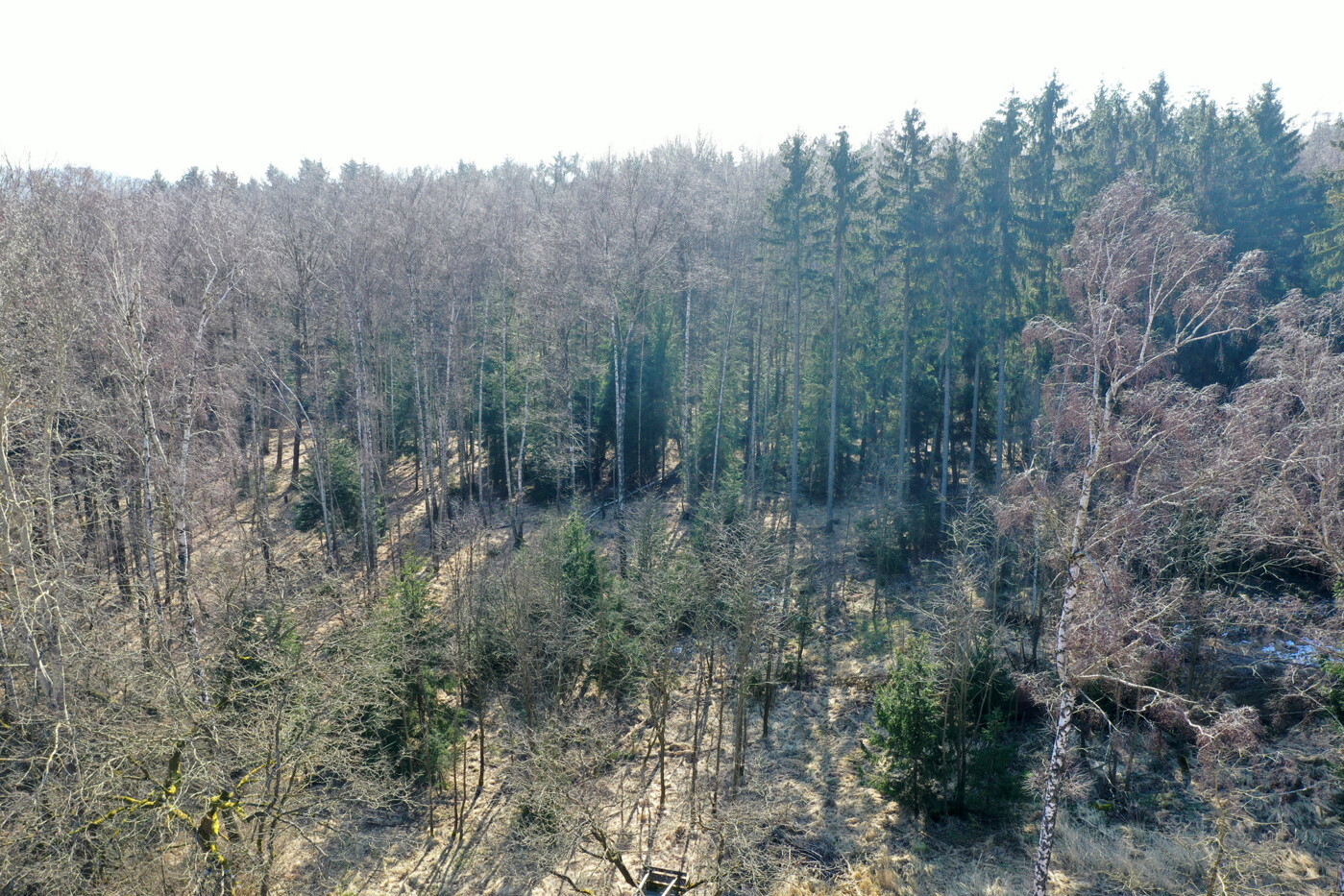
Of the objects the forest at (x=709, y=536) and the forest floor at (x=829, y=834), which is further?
the forest floor at (x=829, y=834)

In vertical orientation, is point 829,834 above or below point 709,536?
below

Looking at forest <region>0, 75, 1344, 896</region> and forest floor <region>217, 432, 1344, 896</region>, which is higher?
forest <region>0, 75, 1344, 896</region>

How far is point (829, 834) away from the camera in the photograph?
17.0m

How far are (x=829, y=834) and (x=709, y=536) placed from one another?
8.90 m

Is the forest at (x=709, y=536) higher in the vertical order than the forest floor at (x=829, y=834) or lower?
higher

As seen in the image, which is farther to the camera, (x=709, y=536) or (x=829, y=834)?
(x=709, y=536)

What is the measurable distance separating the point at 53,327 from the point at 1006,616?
25.2 meters

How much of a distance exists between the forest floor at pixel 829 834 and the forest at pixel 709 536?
0.12m

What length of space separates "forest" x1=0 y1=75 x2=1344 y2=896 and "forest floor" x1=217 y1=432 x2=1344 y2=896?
120 mm

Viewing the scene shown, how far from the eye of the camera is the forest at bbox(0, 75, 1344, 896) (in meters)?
11.7

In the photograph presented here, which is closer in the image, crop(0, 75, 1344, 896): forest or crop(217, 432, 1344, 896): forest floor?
crop(0, 75, 1344, 896): forest

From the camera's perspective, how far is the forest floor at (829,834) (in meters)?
14.4

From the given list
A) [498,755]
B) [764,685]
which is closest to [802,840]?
[764,685]

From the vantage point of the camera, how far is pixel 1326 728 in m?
16.4
